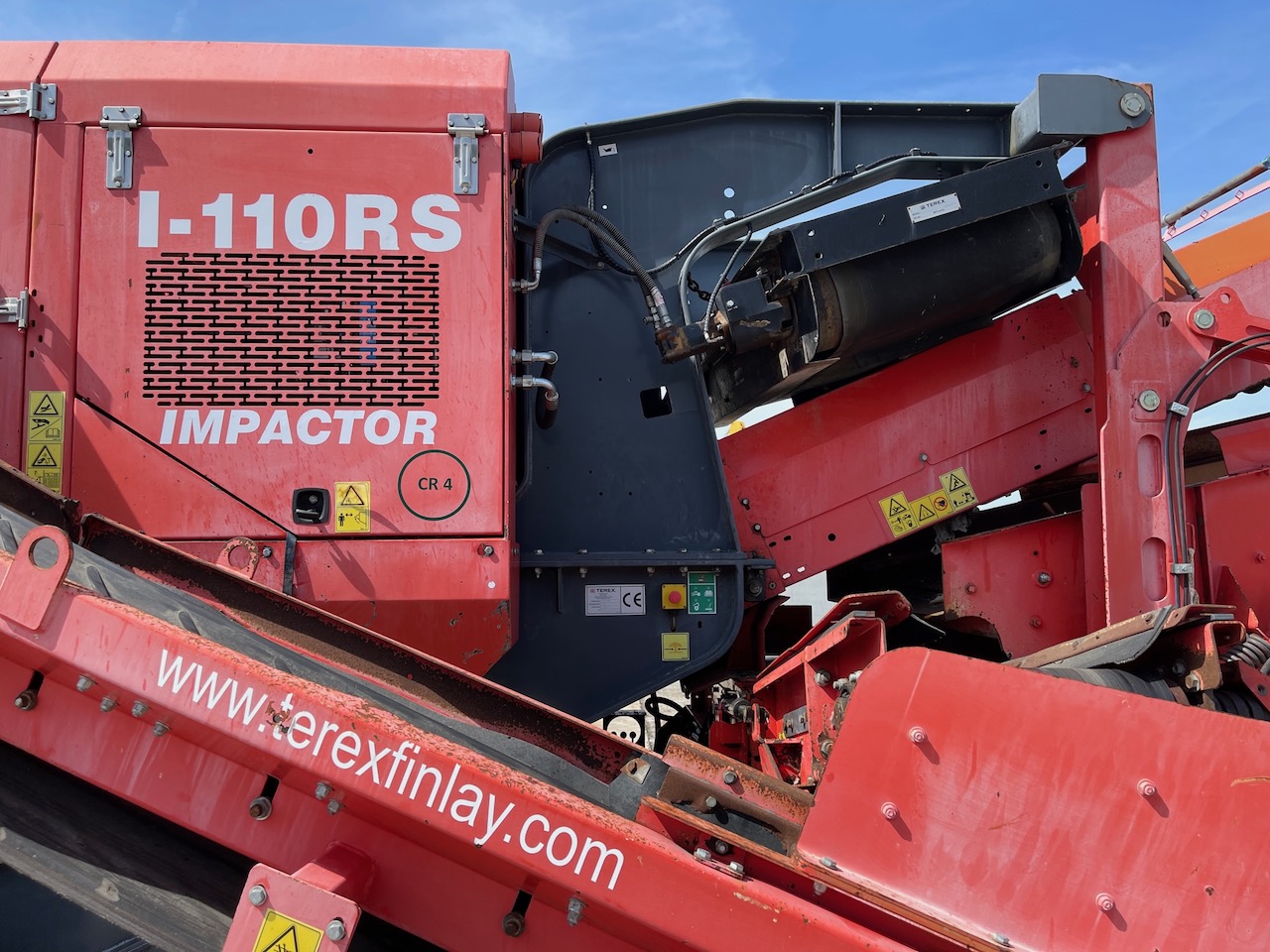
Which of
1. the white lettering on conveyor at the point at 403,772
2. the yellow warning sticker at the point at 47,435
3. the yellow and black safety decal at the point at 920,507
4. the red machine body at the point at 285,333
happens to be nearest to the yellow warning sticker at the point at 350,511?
the red machine body at the point at 285,333

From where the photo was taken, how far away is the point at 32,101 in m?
2.80

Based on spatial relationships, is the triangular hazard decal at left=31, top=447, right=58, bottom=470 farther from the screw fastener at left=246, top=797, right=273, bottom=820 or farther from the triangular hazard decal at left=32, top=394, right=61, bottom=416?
the screw fastener at left=246, top=797, right=273, bottom=820

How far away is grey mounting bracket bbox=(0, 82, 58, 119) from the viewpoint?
2803mm

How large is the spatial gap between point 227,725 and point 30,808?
23.4 inches

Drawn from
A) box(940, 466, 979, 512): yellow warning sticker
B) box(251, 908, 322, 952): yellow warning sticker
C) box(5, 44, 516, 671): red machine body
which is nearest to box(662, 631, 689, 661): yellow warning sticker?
box(5, 44, 516, 671): red machine body

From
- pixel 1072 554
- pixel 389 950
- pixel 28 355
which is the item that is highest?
pixel 28 355

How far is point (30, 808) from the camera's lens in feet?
6.58

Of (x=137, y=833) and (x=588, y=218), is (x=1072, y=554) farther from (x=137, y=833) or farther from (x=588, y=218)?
(x=137, y=833)

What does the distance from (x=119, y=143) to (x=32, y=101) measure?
265mm

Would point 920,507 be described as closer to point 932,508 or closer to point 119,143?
point 932,508

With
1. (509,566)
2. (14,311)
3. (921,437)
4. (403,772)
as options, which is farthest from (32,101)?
(921,437)

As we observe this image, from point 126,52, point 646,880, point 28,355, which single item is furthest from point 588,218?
point 646,880

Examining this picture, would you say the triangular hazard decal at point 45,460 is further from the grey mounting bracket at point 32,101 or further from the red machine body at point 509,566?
the grey mounting bracket at point 32,101

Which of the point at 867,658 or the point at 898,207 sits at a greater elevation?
the point at 898,207
